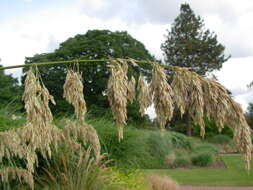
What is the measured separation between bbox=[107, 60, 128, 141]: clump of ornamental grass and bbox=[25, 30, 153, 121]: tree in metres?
21.9

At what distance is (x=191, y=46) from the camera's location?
37.7 meters

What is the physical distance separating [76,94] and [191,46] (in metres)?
36.7

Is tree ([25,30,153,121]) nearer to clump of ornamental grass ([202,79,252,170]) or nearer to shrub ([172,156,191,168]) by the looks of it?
shrub ([172,156,191,168])

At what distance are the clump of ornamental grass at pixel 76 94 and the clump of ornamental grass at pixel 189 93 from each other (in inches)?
17.4

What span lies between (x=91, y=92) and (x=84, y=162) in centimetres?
2222

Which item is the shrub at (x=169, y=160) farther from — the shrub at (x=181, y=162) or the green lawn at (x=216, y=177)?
the green lawn at (x=216, y=177)

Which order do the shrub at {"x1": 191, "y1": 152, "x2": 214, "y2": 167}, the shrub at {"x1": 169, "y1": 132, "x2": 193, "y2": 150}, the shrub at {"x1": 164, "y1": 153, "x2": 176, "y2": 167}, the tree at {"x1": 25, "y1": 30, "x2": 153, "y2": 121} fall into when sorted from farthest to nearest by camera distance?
the tree at {"x1": 25, "y1": 30, "x2": 153, "y2": 121} → the shrub at {"x1": 169, "y1": 132, "x2": 193, "y2": 150} → the shrub at {"x1": 191, "y1": 152, "x2": 214, "y2": 167} → the shrub at {"x1": 164, "y1": 153, "x2": 176, "y2": 167}

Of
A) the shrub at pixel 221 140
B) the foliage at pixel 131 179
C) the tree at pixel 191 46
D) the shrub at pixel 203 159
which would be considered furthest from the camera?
the tree at pixel 191 46

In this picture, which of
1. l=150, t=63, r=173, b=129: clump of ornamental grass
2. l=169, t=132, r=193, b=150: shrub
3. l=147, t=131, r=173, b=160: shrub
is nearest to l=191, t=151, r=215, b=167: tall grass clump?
l=147, t=131, r=173, b=160: shrub

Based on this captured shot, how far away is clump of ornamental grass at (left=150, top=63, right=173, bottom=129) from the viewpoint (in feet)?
5.95

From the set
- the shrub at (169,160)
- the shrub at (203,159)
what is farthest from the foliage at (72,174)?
the shrub at (203,159)

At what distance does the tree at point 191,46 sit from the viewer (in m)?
38.1

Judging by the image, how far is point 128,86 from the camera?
1.92 meters

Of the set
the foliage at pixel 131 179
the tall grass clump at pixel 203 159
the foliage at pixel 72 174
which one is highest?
the foliage at pixel 72 174
